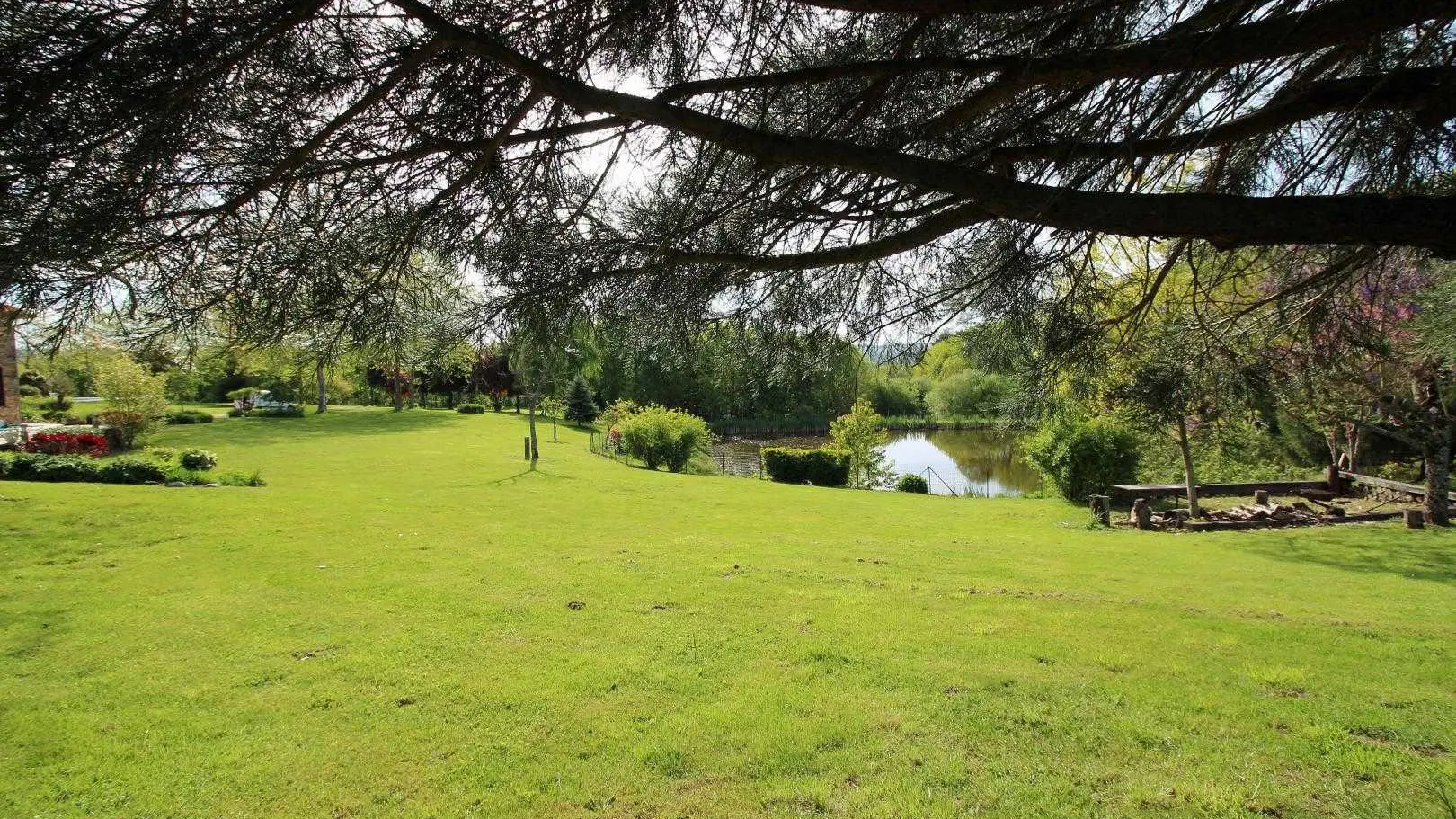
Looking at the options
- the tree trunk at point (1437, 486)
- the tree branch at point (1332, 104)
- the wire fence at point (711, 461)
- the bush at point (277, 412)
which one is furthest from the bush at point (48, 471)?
the tree trunk at point (1437, 486)

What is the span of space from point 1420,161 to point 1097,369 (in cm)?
154

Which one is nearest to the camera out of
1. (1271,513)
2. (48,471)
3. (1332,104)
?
(1332,104)

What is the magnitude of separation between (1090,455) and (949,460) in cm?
1655

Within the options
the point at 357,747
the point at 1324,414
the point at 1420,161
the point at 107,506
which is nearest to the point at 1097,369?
the point at 1420,161

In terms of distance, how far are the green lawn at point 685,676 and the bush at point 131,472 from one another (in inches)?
68.8

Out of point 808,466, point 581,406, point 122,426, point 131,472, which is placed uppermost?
point 581,406

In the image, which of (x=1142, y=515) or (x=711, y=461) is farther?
(x=711, y=461)

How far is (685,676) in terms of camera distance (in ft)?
15.0

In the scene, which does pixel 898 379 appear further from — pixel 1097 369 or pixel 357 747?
pixel 357 747

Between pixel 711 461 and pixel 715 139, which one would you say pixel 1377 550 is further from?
pixel 711 461

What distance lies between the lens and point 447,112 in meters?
2.76

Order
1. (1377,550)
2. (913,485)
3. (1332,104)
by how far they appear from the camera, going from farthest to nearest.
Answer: (913,485) → (1377,550) → (1332,104)

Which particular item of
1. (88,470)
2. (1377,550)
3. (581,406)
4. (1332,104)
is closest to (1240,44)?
(1332,104)

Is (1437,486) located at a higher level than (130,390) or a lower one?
lower
